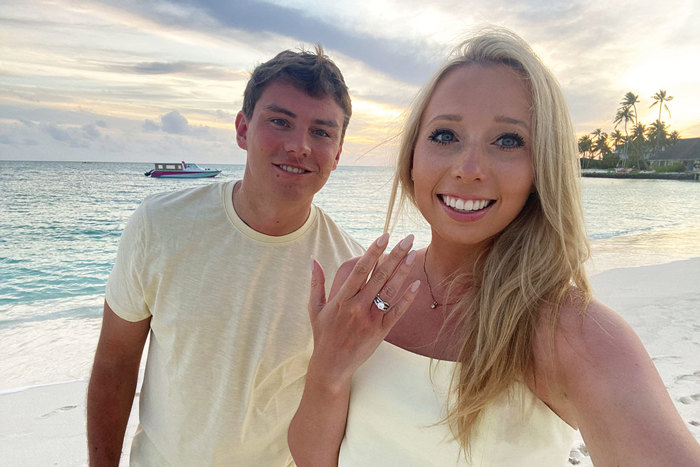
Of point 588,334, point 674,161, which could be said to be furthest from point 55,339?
point 674,161

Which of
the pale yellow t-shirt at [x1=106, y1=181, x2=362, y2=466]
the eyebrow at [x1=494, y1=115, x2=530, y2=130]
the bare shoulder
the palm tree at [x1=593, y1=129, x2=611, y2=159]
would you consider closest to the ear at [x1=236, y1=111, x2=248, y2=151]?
the pale yellow t-shirt at [x1=106, y1=181, x2=362, y2=466]

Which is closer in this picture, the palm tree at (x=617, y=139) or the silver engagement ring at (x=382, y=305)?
the silver engagement ring at (x=382, y=305)

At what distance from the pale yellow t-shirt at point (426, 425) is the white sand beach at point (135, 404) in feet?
9.40

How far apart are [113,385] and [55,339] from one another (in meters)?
6.21

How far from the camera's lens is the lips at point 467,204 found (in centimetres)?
170

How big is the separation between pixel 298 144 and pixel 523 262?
1.33 meters

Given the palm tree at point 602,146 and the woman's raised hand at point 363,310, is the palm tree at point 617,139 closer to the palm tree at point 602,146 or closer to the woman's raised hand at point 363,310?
the palm tree at point 602,146

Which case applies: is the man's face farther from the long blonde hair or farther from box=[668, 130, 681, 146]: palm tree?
box=[668, 130, 681, 146]: palm tree

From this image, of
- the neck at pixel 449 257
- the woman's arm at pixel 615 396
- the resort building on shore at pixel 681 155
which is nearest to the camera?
the woman's arm at pixel 615 396

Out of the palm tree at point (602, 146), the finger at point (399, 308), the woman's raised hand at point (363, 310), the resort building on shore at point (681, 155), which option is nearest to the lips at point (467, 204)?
the woman's raised hand at point (363, 310)

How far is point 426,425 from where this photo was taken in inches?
63.0

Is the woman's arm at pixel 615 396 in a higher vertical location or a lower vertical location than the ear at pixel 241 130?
lower

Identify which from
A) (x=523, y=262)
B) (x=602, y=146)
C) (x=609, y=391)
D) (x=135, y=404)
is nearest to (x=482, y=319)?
(x=523, y=262)

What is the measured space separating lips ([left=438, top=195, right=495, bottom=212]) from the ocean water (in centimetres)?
55
